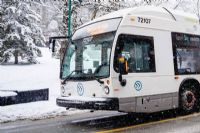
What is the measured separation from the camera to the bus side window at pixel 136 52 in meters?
9.74

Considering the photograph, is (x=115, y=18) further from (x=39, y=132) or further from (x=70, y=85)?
(x=39, y=132)

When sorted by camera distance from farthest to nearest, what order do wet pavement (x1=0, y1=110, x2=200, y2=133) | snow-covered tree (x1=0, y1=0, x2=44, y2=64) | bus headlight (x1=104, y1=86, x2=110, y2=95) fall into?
snow-covered tree (x1=0, y1=0, x2=44, y2=64) < bus headlight (x1=104, y1=86, x2=110, y2=95) < wet pavement (x1=0, y1=110, x2=200, y2=133)

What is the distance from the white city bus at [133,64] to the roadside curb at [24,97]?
11.4 feet

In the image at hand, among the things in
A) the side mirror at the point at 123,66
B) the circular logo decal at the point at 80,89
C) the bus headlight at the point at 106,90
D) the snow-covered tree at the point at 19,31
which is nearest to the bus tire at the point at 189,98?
the side mirror at the point at 123,66

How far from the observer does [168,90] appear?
1080 cm

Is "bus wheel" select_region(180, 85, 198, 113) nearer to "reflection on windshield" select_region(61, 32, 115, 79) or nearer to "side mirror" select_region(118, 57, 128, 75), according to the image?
"side mirror" select_region(118, 57, 128, 75)

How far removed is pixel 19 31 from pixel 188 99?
21958 mm

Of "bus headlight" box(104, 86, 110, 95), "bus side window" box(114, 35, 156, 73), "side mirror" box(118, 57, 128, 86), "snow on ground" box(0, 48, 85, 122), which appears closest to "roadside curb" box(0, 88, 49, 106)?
"snow on ground" box(0, 48, 85, 122)

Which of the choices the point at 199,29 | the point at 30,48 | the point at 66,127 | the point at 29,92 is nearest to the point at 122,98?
the point at 66,127

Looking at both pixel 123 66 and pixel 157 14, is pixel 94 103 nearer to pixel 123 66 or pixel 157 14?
pixel 123 66

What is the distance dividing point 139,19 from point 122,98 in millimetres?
2222

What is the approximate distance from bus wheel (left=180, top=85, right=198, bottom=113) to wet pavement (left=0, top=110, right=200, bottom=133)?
0.22 meters

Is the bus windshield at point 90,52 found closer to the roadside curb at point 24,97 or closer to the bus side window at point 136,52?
the bus side window at point 136,52

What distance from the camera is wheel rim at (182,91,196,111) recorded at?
1122cm
